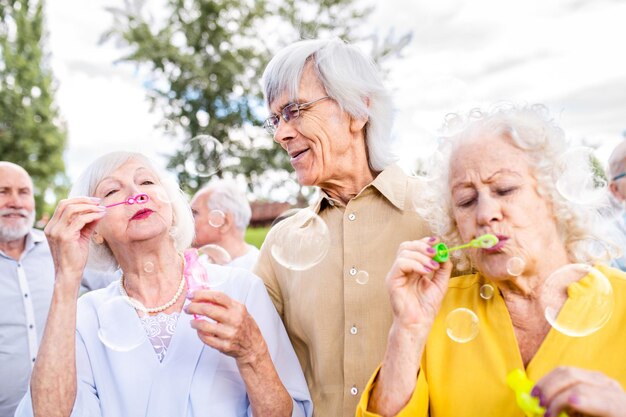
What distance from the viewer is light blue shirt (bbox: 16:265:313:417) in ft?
7.77

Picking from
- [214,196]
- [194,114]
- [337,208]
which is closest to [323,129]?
[337,208]

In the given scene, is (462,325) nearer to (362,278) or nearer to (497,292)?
(497,292)

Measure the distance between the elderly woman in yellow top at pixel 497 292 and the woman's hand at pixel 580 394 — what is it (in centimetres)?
32

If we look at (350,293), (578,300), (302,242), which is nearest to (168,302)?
(302,242)

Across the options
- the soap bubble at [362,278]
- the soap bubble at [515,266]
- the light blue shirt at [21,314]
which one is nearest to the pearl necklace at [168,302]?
the soap bubble at [362,278]

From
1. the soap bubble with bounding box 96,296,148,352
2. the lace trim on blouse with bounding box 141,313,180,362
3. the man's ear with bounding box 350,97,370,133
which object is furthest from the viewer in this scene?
the man's ear with bounding box 350,97,370,133

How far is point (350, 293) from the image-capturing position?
2.51 m

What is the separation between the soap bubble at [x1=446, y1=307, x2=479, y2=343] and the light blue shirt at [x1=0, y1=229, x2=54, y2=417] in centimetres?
361

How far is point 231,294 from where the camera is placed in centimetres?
262

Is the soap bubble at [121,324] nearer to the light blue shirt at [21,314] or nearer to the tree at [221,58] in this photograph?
the light blue shirt at [21,314]

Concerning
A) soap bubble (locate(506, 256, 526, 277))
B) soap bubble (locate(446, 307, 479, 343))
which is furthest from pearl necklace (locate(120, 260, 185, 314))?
soap bubble (locate(506, 256, 526, 277))

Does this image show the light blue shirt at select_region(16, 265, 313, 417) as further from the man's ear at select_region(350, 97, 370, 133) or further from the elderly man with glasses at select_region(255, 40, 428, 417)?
the man's ear at select_region(350, 97, 370, 133)

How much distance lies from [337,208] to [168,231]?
79 cm

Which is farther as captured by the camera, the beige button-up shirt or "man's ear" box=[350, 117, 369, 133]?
"man's ear" box=[350, 117, 369, 133]
